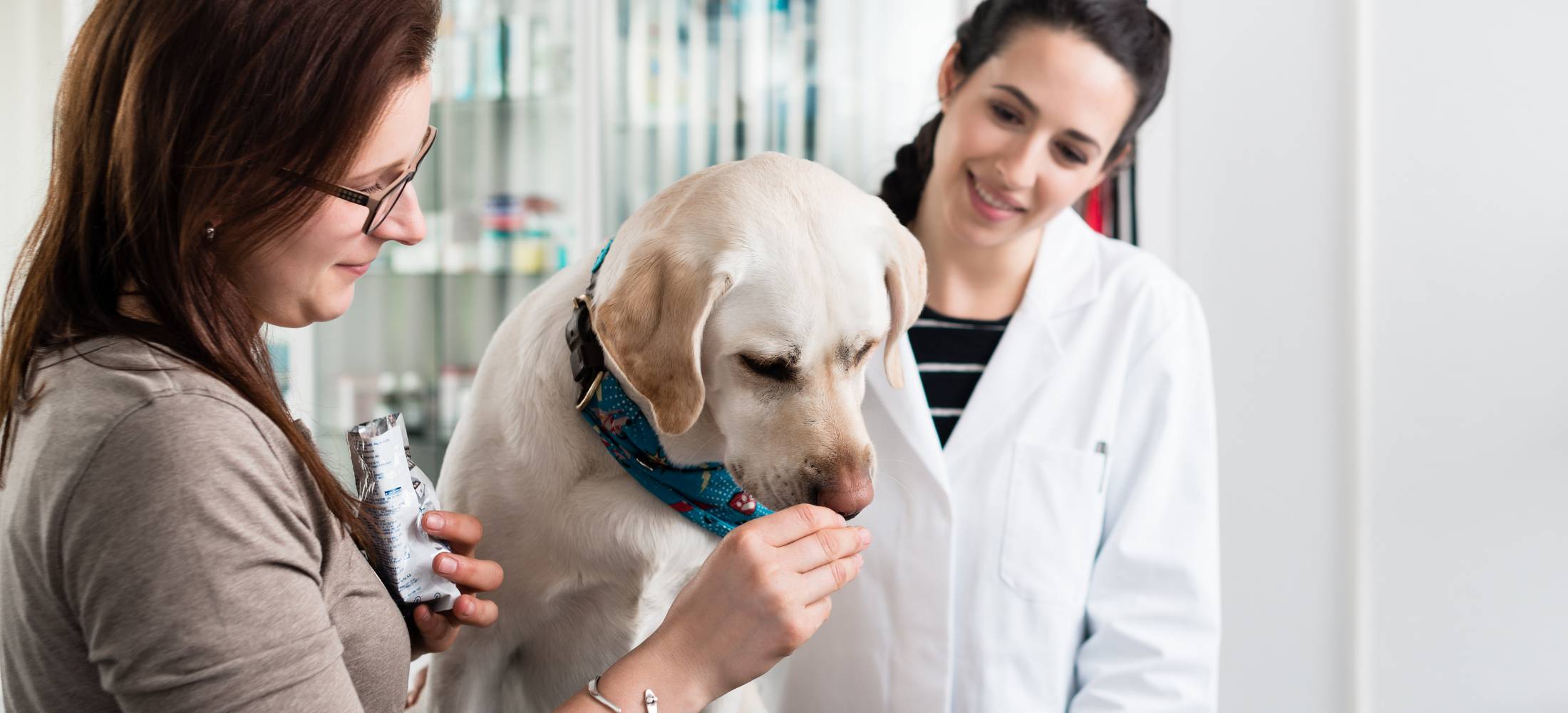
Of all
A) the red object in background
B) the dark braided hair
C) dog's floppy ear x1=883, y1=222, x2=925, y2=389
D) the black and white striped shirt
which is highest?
the dark braided hair

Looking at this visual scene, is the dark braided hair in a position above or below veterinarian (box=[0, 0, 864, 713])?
above

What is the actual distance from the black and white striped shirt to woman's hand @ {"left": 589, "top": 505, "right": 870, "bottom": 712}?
0.54 metres

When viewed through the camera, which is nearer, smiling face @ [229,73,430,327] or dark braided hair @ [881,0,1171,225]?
smiling face @ [229,73,430,327]

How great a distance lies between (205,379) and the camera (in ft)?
1.99

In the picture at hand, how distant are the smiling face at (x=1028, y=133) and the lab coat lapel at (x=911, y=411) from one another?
222 mm

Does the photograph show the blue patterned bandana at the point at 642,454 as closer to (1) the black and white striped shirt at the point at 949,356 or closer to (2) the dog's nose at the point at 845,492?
(2) the dog's nose at the point at 845,492

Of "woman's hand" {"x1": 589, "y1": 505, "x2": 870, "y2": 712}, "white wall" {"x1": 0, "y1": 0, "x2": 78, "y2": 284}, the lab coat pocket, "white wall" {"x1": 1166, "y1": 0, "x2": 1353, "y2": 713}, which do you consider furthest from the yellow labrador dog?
"white wall" {"x1": 0, "y1": 0, "x2": 78, "y2": 284}

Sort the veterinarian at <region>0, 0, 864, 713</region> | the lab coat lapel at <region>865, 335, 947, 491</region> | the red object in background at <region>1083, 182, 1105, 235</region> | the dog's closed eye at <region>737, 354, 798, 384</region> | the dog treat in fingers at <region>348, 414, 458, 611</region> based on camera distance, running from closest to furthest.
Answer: the veterinarian at <region>0, 0, 864, 713</region>, the dog treat in fingers at <region>348, 414, 458, 611</region>, the dog's closed eye at <region>737, 354, 798, 384</region>, the lab coat lapel at <region>865, 335, 947, 491</region>, the red object in background at <region>1083, 182, 1105, 235</region>

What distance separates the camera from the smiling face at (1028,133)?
123cm

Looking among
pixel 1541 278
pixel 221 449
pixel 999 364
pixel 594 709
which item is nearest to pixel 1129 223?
pixel 1541 278

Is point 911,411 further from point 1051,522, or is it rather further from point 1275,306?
point 1275,306

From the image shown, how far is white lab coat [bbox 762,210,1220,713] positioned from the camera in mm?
1175

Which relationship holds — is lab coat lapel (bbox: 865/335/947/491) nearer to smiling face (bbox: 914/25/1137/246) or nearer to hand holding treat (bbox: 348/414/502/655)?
smiling face (bbox: 914/25/1137/246)

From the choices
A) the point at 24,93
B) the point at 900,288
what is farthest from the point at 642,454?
the point at 24,93
